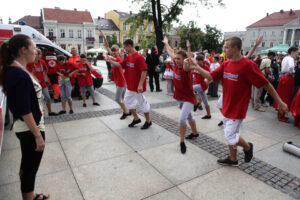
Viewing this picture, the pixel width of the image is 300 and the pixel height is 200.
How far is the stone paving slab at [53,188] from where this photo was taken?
2.70 meters

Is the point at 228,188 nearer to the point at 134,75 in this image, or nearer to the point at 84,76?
the point at 134,75

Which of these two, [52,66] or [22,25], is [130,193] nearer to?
[52,66]

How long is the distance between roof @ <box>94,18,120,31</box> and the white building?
487 cm

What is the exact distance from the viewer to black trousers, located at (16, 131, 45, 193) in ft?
6.81

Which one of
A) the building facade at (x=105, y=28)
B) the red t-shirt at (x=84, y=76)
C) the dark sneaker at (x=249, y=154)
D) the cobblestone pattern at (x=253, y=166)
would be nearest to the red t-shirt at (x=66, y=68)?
the red t-shirt at (x=84, y=76)

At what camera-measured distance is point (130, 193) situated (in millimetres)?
2752

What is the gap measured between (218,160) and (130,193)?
1.59m

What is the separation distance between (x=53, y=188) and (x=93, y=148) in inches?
49.8

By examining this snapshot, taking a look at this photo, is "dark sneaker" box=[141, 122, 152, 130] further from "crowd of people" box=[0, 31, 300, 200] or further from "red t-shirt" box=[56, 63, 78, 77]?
"red t-shirt" box=[56, 63, 78, 77]

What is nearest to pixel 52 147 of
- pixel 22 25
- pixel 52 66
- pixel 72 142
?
pixel 72 142

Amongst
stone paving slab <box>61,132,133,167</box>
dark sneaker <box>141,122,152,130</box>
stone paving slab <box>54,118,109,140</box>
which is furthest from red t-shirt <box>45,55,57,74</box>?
dark sneaker <box>141,122,152,130</box>

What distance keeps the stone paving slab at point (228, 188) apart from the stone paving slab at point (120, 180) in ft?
1.19

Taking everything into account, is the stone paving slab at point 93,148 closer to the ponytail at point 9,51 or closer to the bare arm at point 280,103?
the ponytail at point 9,51

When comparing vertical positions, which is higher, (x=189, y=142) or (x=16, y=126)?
(x=16, y=126)
